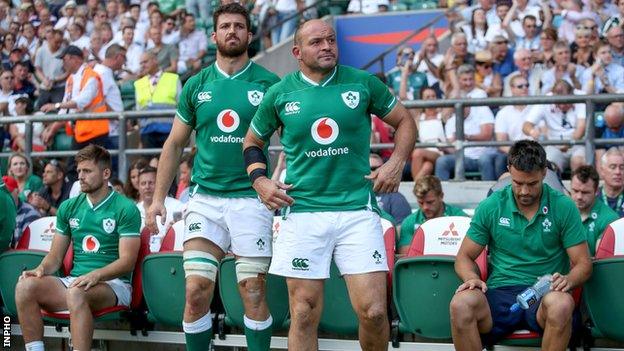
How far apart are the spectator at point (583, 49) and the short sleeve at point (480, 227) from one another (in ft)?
19.2

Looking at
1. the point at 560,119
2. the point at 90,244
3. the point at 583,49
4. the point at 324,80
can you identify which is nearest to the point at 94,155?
the point at 90,244

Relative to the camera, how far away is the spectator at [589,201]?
880 cm

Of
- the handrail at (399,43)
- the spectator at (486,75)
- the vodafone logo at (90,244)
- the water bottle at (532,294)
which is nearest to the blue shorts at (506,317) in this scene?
the water bottle at (532,294)

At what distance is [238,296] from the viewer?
28.4ft

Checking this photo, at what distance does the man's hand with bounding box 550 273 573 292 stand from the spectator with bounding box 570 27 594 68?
6.16 meters

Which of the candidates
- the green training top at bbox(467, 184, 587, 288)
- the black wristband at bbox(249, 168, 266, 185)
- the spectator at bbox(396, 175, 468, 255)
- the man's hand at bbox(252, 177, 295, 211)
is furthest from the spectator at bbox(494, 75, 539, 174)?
the man's hand at bbox(252, 177, 295, 211)

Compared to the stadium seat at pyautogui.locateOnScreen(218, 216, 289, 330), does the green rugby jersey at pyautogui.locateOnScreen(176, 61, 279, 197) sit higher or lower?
higher

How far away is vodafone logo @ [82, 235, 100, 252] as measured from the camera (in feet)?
29.9

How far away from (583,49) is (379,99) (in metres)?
6.55

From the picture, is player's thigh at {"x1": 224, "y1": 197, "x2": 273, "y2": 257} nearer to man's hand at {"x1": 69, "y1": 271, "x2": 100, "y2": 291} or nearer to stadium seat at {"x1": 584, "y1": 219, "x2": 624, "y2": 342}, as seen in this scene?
man's hand at {"x1": 69, "y1": 271, "x2": 100, "y2": 291}

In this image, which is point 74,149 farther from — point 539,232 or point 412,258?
point 539,232

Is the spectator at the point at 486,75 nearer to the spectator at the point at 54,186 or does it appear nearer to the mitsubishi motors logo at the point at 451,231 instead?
the spectator at the point at 54,186

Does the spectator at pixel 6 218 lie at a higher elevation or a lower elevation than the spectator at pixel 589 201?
lower

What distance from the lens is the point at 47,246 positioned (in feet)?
32.9
